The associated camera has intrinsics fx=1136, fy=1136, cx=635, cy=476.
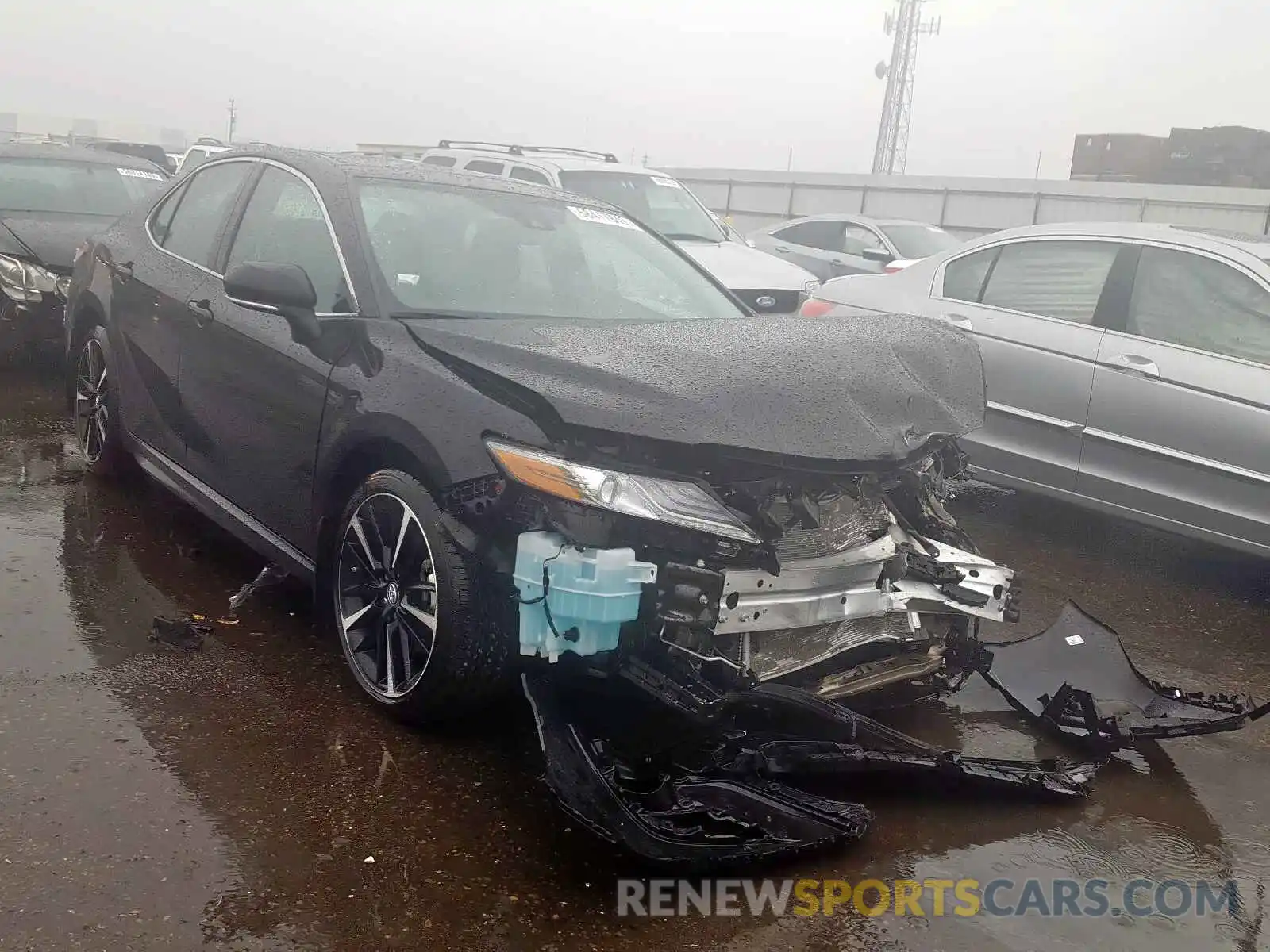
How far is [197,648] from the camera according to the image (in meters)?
3.93

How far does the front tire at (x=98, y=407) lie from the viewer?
5.22 meters

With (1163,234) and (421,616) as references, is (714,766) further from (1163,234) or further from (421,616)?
(1163,234)

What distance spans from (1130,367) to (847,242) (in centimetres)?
906

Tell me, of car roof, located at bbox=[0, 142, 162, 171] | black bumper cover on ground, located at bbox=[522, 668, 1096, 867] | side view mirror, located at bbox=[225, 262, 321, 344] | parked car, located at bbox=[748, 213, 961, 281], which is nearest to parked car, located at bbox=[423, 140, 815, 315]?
car roof, located at bbox=[0, 142, 162, 171]

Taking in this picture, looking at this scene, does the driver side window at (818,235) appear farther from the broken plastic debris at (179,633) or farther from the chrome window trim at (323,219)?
the broken plastic debris at (179,633)

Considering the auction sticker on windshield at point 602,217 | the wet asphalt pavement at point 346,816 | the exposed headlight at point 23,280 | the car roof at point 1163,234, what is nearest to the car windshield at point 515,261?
the auction sticker on windshield at point 602,217

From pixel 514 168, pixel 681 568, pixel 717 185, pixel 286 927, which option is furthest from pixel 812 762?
pixel 717 185

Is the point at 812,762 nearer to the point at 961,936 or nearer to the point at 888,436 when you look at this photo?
the point at 961,936

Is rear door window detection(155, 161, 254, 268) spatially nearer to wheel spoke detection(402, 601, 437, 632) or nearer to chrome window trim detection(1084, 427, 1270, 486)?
wheel spoke detection(402, 601, 437, 632)

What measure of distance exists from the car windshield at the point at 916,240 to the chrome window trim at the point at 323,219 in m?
9.97

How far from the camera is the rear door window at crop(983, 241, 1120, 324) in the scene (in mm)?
5727

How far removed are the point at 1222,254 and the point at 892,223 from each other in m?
9.14

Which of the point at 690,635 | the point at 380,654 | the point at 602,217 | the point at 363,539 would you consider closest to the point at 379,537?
the point at 363,539

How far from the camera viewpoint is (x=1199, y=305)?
532 cm
